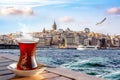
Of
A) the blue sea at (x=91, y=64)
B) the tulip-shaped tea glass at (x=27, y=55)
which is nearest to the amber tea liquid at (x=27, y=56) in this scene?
the tulip-shaped tea glass at (x=27, y=55)

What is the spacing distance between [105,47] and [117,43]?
13.3 feet

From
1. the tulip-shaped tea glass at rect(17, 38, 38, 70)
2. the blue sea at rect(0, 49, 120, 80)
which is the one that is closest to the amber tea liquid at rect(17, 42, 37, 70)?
the tulip-shaped tea glass at rect(17, 38, 38, 70)

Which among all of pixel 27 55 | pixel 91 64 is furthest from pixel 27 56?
pixel 91 64

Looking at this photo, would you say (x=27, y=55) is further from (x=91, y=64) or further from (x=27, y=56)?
(x=91, y=64)

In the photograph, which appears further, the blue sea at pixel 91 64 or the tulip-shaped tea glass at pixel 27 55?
the blue sea at pixel 91 64

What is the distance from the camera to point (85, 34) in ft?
191

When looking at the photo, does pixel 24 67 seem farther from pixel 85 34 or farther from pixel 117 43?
pixel 117 43

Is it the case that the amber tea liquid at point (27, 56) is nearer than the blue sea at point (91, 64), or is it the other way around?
the amber tea liquid at point (27, 56)

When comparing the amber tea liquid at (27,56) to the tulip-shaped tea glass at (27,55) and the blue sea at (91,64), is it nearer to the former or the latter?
the tulip-shaped tea glass at (27,55)

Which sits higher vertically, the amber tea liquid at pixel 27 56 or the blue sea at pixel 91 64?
the amber tea liquid at pixel 27 56

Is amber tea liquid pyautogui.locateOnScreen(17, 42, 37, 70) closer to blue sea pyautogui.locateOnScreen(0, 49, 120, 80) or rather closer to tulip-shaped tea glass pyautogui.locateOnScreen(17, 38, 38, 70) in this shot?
tulip-shaped tea glass pyautogui.locateOnScreen(17, 38, 38, 70)

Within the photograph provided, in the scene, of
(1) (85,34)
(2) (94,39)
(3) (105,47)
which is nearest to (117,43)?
(3) (105,47)

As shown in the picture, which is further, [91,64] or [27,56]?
[91,64]

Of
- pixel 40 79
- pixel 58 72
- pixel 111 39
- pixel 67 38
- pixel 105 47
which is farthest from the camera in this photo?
pixel 105 47
